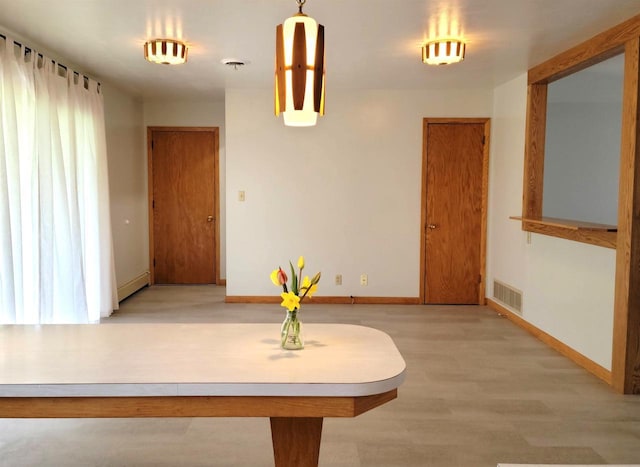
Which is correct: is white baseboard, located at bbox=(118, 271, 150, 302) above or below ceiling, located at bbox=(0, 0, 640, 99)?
below

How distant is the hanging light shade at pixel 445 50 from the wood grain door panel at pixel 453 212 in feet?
7.13

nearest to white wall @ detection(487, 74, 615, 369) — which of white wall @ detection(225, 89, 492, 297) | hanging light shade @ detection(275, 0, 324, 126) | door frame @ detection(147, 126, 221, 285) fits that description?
white wall @ detection(225, 89, 492, 297)

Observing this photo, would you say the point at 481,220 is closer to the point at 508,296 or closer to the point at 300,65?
the point at 508,296

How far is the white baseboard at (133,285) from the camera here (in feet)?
20.1

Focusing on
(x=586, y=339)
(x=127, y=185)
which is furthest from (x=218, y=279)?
(x=586, y=339)

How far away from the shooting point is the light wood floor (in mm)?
2658

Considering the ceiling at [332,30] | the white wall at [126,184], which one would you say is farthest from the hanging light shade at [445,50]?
the white wall at [126,184]

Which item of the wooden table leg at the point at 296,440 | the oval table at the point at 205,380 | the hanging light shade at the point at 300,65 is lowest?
the wooden table leg at the point at 296,440

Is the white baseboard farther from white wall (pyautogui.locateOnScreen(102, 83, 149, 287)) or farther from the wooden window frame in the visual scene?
the wooden window frame

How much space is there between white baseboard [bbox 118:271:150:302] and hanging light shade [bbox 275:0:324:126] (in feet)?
16.4

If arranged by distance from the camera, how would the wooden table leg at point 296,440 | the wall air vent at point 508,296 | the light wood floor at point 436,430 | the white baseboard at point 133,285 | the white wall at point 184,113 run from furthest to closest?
the white wall at point 184,113, the white baseboard at point 133,285, the wall air vent at point 508,296, the light wood floor at point 436,430, the wooden table leg at point 296,440

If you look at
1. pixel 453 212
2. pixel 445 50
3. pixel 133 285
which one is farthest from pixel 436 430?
pixel 133 285

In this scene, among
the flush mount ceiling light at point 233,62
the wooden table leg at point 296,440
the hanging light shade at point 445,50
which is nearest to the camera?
the wooden table leg at point 296,440

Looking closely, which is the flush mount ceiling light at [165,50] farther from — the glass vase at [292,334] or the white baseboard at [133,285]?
the white baseboard at [133,285]
